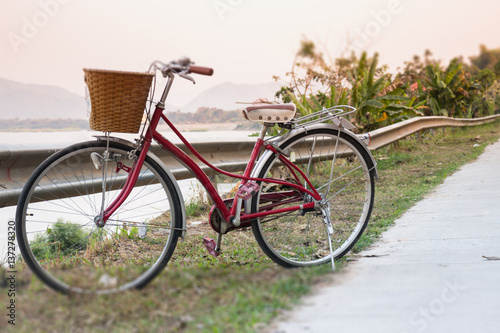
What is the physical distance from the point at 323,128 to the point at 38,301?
197 centimetres

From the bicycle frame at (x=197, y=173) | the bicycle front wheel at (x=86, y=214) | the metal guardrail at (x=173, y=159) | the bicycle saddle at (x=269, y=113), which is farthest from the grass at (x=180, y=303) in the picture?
the bicycle saddle at (x=269, y=113)

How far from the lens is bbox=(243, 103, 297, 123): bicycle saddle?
3277mm

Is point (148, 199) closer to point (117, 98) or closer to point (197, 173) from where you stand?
point (197, 173)

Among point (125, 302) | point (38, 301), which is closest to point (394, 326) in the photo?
point (125, 302)

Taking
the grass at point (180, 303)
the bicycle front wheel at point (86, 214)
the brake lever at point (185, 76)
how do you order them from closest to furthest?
1. the grass at point (180, 303)
2. the bicycle front wheel at point (86, 214)
3. the brake lever at point (185, 76)

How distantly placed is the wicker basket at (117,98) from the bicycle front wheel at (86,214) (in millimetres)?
187

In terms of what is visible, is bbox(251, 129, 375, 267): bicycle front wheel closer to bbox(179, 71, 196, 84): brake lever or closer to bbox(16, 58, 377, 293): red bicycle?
bbox(16, 58, 377, 293): red bicycle

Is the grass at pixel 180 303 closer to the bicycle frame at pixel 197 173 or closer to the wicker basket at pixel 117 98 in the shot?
the bicycle frame at pixel 197 173

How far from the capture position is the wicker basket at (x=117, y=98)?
2.68 meters

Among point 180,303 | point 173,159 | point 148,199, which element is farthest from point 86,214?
point 173,159

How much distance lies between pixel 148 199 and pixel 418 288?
72.5 inches

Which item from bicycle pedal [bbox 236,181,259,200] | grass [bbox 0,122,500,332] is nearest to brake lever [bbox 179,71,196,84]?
bicycle pedal [bbox 236,181,259,200]

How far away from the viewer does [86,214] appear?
309cm

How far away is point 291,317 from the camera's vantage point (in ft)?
7.02
